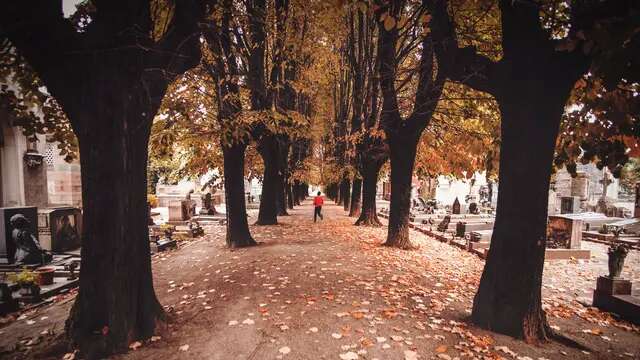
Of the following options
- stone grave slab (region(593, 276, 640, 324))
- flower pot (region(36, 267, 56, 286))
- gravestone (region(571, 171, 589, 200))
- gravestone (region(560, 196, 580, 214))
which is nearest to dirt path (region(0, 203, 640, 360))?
stone grave slab (region(593, 276, 640, 324))

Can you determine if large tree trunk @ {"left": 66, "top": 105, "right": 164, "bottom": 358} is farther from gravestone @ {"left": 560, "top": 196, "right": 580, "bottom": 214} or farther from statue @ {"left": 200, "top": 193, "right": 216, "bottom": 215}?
gravestone @ {"left": 560, "top": 196, "right": 580, "bottom": 214}

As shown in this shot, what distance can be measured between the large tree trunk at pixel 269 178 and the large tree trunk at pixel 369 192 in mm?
4327

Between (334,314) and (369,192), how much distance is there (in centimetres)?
1045

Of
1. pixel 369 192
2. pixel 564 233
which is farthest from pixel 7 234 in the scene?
pixel 564 233

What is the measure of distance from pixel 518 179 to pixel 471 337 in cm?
228

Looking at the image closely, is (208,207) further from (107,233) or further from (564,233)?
(564,233)

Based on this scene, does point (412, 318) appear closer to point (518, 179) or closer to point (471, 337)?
point (471, 337)

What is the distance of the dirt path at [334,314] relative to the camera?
4012 millimetres

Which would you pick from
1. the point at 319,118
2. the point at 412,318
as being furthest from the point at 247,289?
the point at 319,118

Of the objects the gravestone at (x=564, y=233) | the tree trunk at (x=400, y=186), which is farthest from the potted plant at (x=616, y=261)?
the gravestone at (x=564, y=233)

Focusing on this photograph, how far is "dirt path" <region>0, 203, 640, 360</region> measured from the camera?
4.01 metres

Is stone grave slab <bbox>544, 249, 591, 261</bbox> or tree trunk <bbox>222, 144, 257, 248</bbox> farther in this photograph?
stone grave slab <bbox>544, 249, 591, 261</bbox>

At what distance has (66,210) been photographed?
1073 centimetres

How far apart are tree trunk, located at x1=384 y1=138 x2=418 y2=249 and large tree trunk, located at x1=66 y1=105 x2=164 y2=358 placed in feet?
24.6
